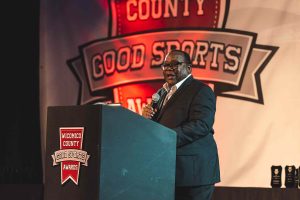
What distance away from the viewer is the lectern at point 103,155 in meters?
2.84

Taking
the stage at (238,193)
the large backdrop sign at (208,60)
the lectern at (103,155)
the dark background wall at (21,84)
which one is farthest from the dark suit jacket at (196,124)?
the dark background wall at (21,84)

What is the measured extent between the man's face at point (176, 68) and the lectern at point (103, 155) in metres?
0.54

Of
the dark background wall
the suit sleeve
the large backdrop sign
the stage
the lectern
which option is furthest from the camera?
the dark background wall

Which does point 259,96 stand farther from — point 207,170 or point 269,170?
point 207,170

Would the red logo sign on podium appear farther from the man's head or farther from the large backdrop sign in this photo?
the large backdrop sign

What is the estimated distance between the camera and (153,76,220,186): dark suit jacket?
343cm

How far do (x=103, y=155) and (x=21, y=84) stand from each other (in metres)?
3.48

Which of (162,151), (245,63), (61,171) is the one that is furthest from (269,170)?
(61,171)

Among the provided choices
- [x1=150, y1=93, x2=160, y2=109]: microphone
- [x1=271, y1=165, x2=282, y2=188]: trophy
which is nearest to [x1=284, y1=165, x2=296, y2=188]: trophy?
[x1=271, y1=165, x2=282, y2=188]: trophy

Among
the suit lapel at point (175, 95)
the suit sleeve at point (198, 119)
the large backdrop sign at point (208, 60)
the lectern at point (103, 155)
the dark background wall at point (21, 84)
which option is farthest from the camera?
the dark background wall at point (21, 84)

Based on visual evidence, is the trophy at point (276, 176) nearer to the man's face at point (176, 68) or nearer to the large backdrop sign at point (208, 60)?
the large backdrop sign at point (208, 60)

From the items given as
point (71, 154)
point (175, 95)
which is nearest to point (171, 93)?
point (175, 95)

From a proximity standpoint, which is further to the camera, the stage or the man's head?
the stage

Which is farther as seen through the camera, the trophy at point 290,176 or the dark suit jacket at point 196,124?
the trophy at point 290,176
